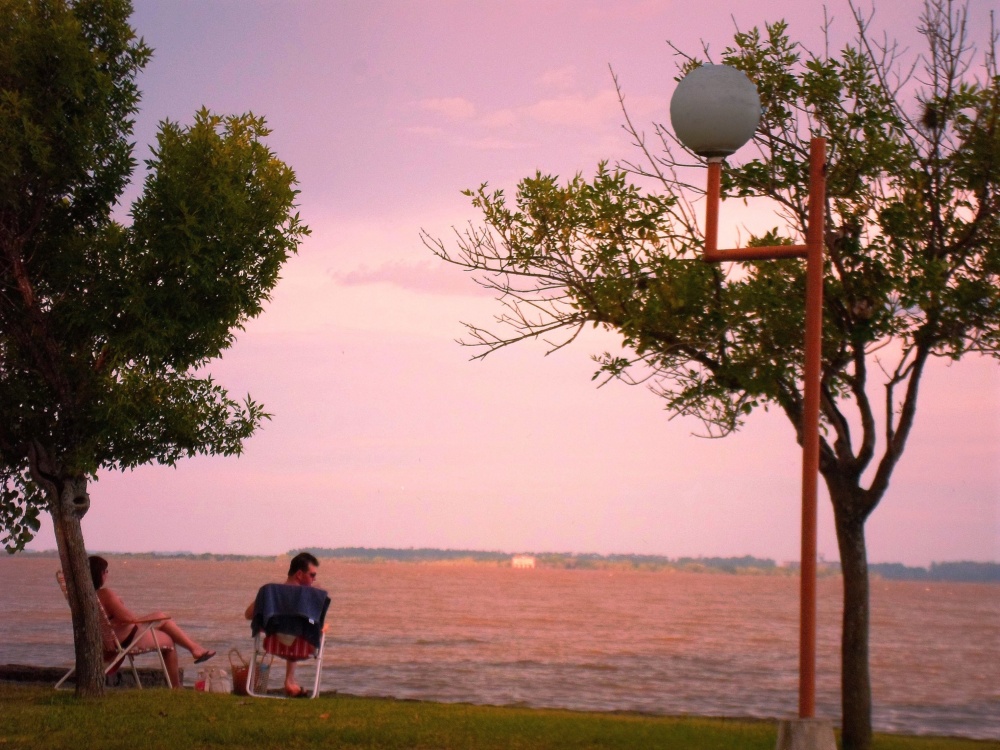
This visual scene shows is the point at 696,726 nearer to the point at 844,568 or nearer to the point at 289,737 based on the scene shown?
the point at 844,568

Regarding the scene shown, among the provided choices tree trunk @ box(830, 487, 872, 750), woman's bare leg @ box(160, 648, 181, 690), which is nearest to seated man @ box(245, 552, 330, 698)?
woman's bare leg @ box(160, 648, 181, 690)

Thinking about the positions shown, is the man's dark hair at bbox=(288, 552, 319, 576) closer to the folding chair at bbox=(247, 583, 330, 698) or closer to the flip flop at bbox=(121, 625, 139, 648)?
the folding chair at bbox=(247, 583, 330, 698)

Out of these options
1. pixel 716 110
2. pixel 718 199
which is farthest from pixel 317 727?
pixel 716 110

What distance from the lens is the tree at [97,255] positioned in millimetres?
9891

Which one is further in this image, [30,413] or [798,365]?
[30,413]

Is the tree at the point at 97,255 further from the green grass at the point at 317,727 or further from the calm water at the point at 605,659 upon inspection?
the calm water at the point at 605,659

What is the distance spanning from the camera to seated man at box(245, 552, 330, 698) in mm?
10617

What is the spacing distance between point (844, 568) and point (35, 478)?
7.47 meters

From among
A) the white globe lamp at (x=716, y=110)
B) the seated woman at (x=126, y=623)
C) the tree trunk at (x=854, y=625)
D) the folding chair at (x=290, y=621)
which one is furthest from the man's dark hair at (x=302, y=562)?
the white globe lamp at (x=716, y=110)

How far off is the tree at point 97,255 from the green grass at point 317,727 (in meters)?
1.07

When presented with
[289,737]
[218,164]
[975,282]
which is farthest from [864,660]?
[218,164]

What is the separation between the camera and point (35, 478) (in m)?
10.2

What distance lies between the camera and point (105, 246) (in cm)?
1027

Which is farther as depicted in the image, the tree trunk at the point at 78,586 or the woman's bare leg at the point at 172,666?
the woman's bare leg at the point at 172,666
